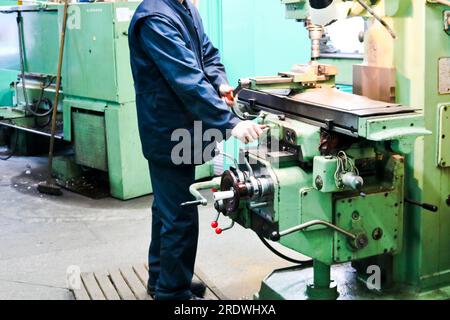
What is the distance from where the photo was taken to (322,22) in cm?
164

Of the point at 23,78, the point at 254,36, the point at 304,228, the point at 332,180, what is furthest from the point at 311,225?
the point at 23,78

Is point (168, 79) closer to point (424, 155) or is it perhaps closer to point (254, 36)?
point (424, 155)

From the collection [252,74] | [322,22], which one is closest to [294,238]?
[322,22]

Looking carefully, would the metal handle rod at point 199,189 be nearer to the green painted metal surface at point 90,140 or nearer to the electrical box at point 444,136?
the electrical box at point 444,136

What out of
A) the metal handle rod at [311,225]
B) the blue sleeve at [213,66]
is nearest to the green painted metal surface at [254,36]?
the blue sleeve at [213,66]

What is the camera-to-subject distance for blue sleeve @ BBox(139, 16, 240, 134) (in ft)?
5.44

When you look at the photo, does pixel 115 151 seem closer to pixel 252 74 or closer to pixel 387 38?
pixel 252 74

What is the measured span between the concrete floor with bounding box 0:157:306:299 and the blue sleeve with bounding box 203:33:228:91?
2.49 ft

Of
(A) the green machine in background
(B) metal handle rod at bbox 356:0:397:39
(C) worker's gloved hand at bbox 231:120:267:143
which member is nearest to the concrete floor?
(A) the green machine in background

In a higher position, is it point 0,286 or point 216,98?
point 216,98

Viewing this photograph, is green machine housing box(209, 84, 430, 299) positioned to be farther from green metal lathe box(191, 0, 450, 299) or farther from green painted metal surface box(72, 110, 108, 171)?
green painted metal surface box(72, 110, 108, 171)

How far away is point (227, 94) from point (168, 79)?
303mm

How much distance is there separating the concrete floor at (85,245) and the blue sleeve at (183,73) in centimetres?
75
